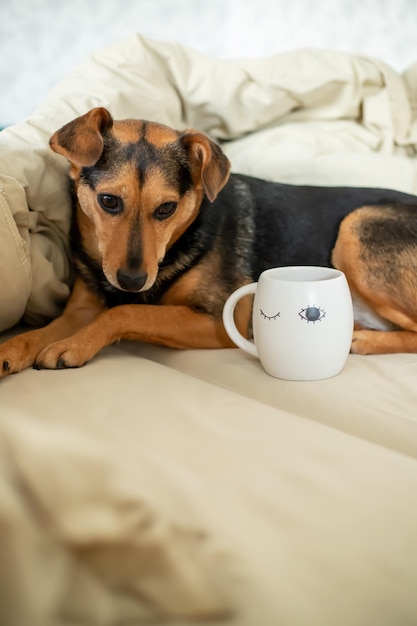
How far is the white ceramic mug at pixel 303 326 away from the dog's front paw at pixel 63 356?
0.36 metres

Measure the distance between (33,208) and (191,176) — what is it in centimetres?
40

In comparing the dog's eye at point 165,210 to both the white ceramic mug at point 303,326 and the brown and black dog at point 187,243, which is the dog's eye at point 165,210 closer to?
the brown and black dog at point 187,243

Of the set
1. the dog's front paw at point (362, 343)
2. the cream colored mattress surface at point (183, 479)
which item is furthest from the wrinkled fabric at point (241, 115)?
the dog's front paw at point (362, 343)

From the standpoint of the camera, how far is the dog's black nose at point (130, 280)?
1.29 m

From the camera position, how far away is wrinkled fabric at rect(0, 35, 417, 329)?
60.8 inches

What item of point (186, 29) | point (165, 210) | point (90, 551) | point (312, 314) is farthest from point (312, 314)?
point (186, 29)

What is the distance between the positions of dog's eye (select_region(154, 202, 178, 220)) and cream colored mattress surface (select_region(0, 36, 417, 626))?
309mm

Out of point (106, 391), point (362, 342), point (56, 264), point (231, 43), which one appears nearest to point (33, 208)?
point (56, 264)

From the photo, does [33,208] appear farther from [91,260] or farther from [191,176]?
[191,176]

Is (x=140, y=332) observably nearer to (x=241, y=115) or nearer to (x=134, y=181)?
(x=134, y=181)

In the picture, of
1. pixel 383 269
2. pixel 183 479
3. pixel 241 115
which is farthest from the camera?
pixel 241 115

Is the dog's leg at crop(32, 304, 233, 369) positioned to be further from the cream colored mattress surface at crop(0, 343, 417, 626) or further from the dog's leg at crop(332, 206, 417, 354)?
the dog's leg at crop(332, 206, 417, 354)

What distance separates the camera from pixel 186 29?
8.07 ft

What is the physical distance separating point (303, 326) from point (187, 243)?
488 millimetres
